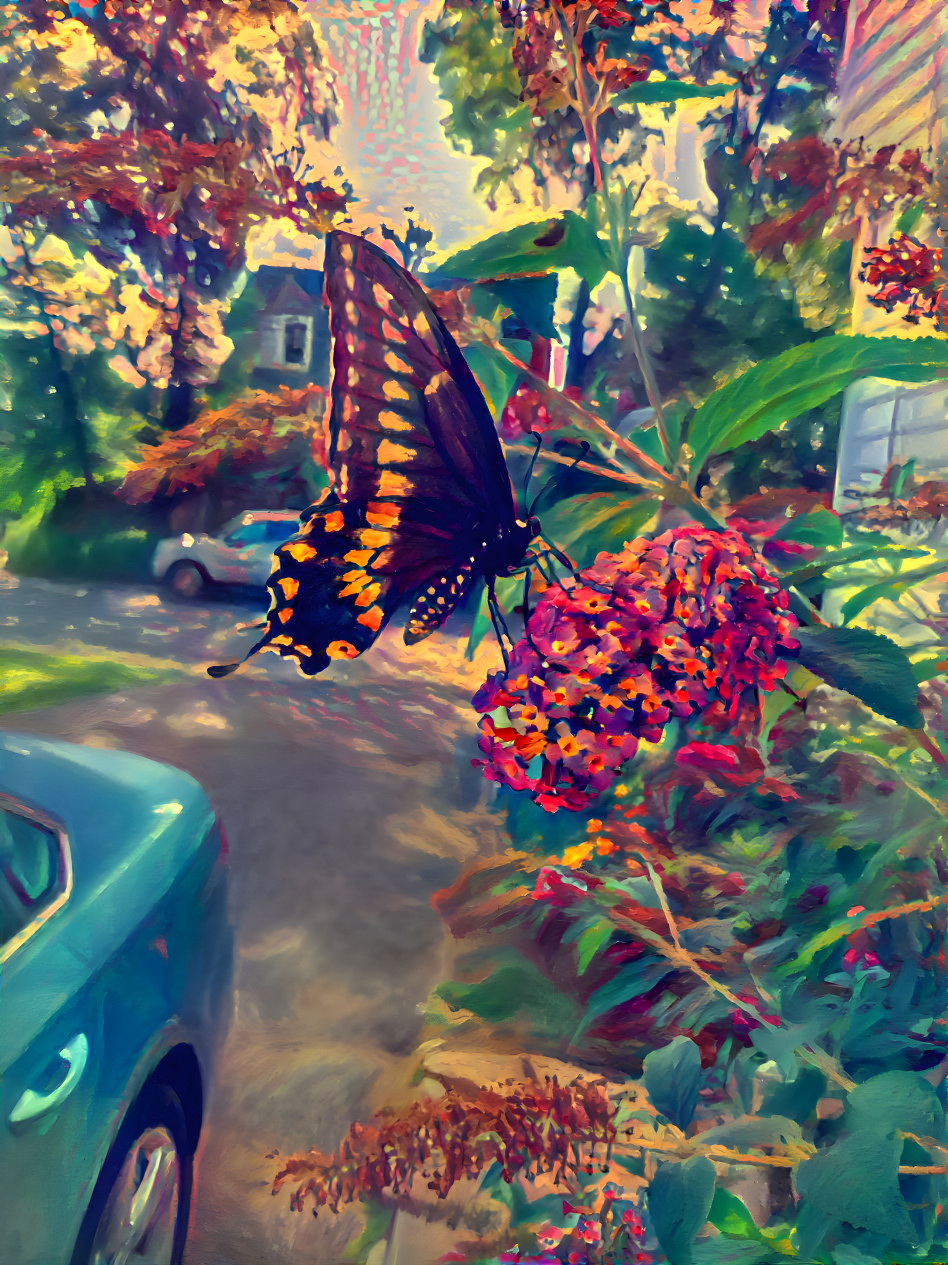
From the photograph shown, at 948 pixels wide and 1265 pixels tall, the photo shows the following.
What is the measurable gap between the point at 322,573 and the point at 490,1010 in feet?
1.95

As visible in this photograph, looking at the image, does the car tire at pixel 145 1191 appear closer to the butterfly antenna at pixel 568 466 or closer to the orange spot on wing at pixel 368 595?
the orange spot on wing at pixel 368 595

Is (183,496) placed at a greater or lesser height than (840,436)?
lesser

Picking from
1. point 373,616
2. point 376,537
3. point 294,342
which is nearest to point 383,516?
point 376,537

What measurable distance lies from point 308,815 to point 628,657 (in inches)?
18.6

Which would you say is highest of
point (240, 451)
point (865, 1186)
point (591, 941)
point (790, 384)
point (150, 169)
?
point (150, 169)

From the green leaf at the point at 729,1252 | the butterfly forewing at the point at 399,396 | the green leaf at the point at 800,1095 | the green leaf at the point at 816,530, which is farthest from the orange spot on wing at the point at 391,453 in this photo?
the green leaf at the point at 729,1252

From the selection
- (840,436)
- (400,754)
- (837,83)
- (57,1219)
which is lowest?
(57,1219)

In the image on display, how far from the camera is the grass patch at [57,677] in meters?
0.93

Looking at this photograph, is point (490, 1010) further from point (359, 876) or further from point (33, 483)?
point (33, 483)

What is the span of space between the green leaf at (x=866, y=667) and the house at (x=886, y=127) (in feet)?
0.74

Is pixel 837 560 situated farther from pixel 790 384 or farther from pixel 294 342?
pixel 294 342

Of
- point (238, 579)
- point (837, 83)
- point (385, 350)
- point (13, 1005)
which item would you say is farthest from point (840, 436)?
point (13, 1005)

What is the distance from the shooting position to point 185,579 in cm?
96

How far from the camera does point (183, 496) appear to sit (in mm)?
948
